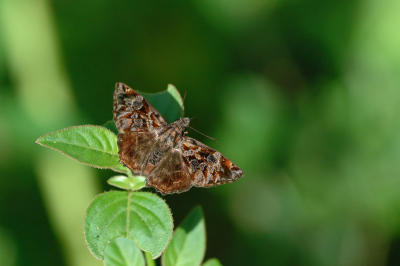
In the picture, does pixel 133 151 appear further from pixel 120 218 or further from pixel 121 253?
pixel 121 253

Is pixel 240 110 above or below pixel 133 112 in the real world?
below

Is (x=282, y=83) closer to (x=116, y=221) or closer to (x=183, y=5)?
(x=183, y=5)

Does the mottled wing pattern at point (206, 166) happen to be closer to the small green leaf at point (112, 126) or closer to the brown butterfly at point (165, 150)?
the brown butterfly at point (165, 150)

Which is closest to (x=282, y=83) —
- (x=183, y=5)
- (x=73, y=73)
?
(x=183, y=5)

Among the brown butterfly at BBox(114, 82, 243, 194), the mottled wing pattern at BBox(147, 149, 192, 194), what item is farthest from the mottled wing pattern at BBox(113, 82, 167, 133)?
the mottled wing pattern at BBox(147, 149, 192, 194)

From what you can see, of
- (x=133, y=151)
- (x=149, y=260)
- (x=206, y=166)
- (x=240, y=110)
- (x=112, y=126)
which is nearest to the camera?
(x=149, y=260)

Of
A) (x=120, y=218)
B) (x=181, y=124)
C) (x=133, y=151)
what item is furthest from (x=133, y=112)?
(x=120, y=218)

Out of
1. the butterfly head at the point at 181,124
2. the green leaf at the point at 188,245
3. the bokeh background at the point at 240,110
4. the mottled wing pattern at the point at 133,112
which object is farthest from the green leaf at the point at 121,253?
the bokeh background at the point at 240,110
